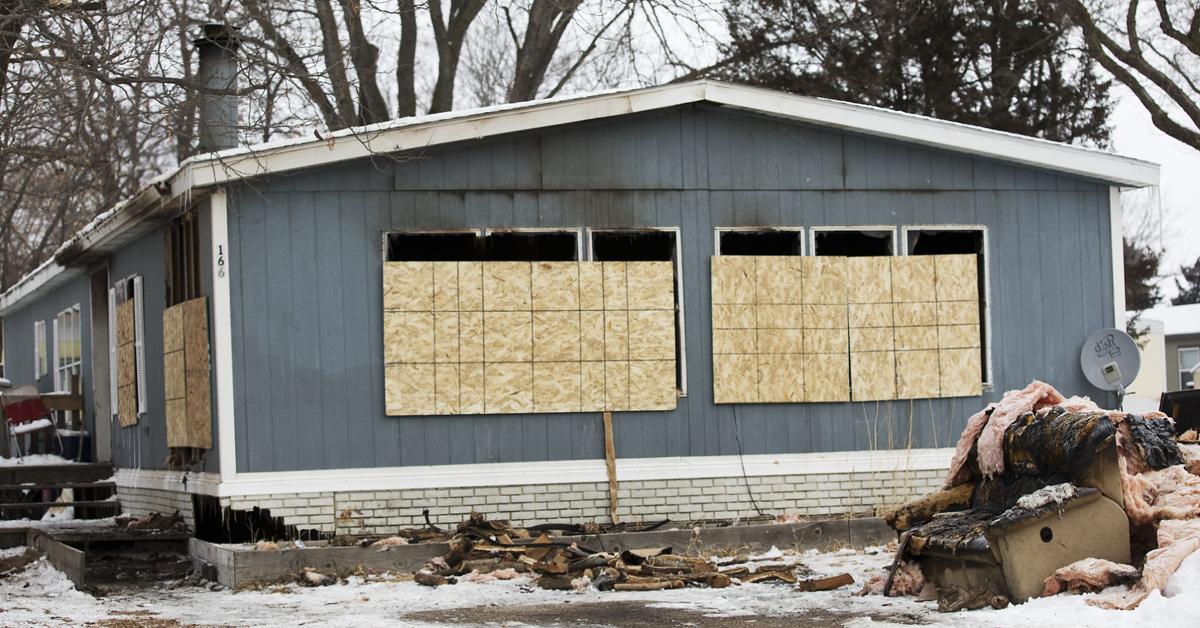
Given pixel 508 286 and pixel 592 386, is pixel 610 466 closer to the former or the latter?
pixel 592 386

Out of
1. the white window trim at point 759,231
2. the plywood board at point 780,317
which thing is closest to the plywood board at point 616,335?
the white window trim at point 759,231

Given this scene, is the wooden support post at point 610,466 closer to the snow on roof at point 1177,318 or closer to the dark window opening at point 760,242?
the dark window opening at point 760,242

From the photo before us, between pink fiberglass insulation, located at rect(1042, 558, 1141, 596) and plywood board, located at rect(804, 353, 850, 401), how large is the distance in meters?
4.98

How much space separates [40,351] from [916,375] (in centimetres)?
1472

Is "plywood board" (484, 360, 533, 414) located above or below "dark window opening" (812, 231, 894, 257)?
below

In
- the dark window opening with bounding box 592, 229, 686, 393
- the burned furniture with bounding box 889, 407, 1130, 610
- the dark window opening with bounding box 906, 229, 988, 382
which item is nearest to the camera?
the burned furniture with bounding box 889, 407, 1130, 610

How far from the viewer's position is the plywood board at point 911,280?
14.2m

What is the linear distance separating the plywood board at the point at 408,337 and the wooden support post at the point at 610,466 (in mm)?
1755

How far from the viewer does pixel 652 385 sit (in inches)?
539

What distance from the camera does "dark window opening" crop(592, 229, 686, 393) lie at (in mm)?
13805

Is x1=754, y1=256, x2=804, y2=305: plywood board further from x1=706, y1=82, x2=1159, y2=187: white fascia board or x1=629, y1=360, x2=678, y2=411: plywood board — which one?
x1=706, y1=82, x2=1159, y2=187: white fascia board

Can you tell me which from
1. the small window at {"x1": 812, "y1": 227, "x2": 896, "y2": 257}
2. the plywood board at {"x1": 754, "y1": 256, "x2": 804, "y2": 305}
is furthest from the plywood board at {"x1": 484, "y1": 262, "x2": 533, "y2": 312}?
the small window at {"x1": 812, "y1": 227, "x2": 896, "y2": 257}

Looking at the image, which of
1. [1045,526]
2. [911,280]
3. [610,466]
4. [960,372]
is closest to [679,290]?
[610,466]

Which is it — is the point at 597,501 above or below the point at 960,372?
below
